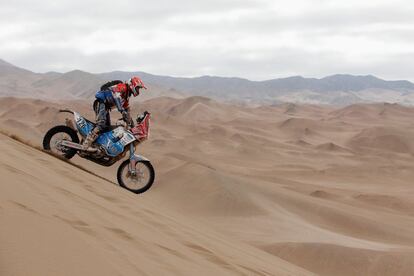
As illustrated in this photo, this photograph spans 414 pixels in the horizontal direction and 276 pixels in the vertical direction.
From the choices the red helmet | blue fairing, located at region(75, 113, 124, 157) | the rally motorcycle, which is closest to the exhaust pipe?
the rally motorcycle

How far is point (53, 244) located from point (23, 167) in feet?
8.73

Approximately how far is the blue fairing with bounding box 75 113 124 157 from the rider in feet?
0.28

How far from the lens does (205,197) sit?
19.6m

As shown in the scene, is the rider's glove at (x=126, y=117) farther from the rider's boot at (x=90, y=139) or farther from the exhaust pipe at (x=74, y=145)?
the exhaust pipe at (x=74, y=145)

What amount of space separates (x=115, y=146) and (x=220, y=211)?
10.3 m

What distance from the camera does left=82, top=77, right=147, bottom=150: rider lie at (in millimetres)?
8430

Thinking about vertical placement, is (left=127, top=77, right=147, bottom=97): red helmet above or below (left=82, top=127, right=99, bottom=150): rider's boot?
above

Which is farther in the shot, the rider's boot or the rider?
the rider's boot

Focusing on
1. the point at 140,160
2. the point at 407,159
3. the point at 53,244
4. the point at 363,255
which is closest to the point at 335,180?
the point at 407,159

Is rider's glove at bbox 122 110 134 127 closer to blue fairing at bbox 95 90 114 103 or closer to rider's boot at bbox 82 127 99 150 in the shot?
blue fairing at bbox 95 90 114 103

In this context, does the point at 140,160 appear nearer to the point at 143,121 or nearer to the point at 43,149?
the point at 143,121

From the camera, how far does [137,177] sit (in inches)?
342

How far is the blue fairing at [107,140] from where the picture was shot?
8.49 metres

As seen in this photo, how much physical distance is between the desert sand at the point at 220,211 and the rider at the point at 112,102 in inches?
34.3
